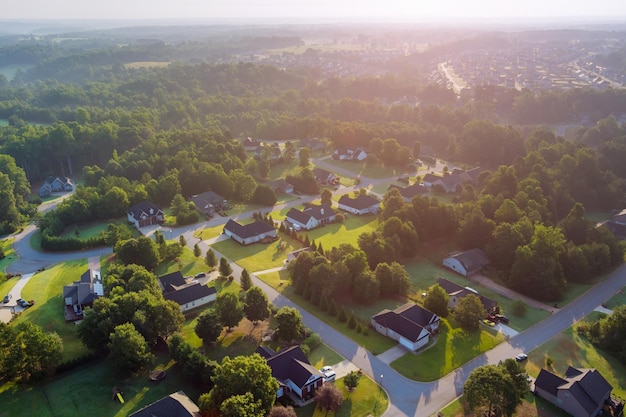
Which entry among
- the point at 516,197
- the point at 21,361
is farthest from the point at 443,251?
the point at 21,361

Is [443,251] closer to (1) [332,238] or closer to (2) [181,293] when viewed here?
(1) [332,238]

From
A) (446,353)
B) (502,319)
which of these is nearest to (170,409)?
(446,353)

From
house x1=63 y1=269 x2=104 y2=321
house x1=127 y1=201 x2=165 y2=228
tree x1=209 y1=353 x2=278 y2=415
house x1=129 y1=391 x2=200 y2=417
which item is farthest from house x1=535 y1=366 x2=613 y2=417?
house x1=127 y1=201 x2=165 y2=228

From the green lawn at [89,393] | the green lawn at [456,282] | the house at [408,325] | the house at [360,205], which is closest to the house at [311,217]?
the house at [360,205]

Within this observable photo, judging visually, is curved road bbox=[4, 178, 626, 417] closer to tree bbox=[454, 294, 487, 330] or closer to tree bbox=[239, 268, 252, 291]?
tree bbox=[239, 268, 252, 291]

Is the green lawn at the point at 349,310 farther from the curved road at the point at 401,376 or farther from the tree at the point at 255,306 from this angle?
the tree at the point at 255,306

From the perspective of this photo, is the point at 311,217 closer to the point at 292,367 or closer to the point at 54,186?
the point at 292,367
